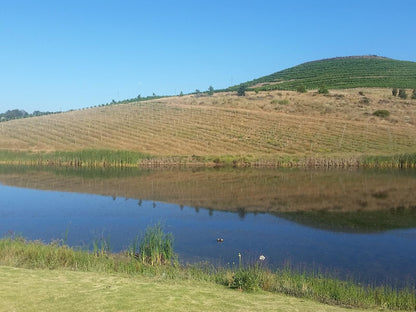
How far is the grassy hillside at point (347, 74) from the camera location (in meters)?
91.6

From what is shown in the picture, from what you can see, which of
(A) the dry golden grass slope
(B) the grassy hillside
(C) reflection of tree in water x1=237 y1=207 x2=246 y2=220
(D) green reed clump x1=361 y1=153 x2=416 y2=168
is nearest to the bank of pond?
(C) reflection of tree in water x1=237 y1=207 x2=246 y2=220

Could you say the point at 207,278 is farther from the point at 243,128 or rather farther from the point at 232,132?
the point at 243,128

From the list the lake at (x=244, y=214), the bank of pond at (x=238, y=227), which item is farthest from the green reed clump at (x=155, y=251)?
the lake at (x=244, y=214)

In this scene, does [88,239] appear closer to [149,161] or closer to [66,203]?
[66,203]

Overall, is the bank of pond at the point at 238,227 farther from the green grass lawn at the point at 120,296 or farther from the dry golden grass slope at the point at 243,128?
the dry golden grass slope at the point at 243,128

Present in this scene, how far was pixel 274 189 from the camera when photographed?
2745 centimetres

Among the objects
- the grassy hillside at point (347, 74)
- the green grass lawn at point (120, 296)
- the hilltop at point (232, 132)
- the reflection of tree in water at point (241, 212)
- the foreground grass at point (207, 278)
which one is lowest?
the reflection of tree in water at point (241, 212)

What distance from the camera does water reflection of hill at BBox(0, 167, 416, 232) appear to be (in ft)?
65.9

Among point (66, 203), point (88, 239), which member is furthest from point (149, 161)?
point (88, 239)

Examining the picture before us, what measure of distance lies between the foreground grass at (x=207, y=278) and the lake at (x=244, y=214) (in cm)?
124

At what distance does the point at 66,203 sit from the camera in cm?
2348

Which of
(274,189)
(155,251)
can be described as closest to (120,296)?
(155,251)

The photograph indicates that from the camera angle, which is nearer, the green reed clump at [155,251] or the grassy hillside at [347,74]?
the green reed clump at [155,251]

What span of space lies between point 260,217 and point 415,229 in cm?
634
